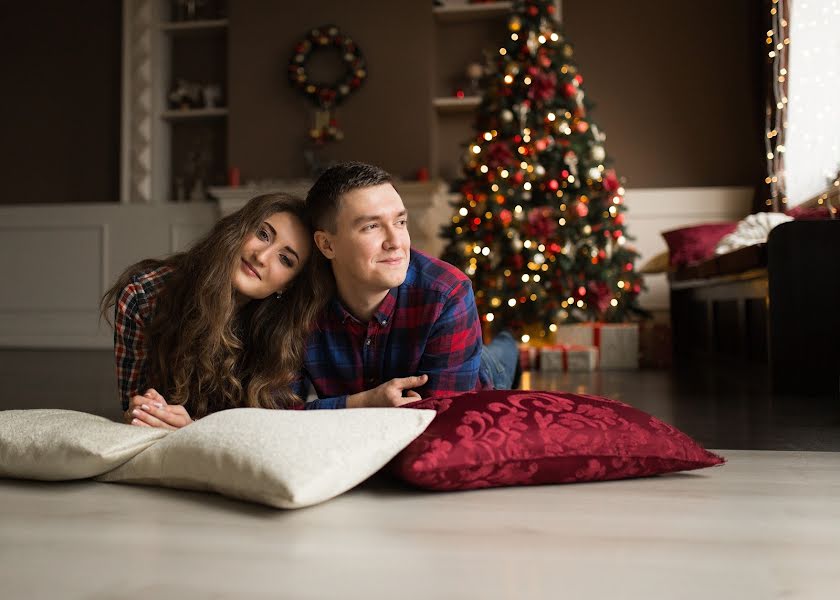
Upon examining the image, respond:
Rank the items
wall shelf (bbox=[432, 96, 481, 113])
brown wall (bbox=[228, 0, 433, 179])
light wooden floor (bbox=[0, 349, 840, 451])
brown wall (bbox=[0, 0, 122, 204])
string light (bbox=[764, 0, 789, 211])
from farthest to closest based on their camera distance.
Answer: brown wall (bbox=[0, 0, 122, 204])
brown wall (bbox=[228, 0, 433, 179])
wall shelf (bbox=[432, 96, 481, 113])
string light (bbox=[764, 0, 789, 211])
light wooden floor (bbox=[0, 349, 840, 451])

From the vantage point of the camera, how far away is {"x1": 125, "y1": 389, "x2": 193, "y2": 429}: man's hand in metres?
1.54

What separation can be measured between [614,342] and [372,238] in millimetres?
2915

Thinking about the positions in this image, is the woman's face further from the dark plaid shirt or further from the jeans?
the jeans

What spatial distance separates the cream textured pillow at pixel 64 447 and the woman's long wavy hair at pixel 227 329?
1.16 feet

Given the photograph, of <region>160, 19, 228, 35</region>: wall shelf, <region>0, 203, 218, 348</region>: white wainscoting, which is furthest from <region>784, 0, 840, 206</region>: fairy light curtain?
<region>0, 203, 218, 348</region>: white wainscoting

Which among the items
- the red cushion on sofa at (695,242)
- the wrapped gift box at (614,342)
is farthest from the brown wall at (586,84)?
the wrapped gift box at (614,342)

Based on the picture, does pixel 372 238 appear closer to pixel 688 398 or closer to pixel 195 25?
pixel 688 398

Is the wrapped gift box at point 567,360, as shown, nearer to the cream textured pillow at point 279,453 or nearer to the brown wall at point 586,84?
the brown wall at point 586,84

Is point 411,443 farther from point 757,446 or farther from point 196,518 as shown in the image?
point 757,446

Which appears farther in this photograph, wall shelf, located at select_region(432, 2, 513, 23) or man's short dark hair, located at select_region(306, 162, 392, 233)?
wall shelf, located at select_region(432, 2, 513, 23)

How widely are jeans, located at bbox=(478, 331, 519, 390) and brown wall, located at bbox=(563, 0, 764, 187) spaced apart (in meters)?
3.39

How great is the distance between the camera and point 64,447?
1.27m

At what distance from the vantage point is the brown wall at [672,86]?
5945 millimetres

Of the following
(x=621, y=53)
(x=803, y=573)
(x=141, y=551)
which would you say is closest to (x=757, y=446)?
(x=803, y=573)
